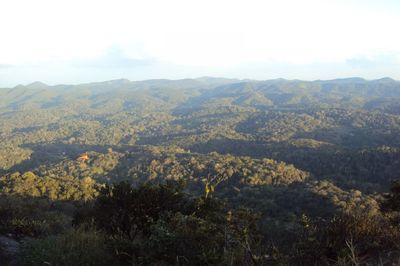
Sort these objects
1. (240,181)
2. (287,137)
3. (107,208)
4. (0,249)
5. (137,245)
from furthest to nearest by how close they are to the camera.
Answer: (287,137)
(240,181)
(107,208)
(0,249)
(137,245)

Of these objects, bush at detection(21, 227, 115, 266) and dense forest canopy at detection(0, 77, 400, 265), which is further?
dense forest canopy at detection(0, 77, 400, 265)

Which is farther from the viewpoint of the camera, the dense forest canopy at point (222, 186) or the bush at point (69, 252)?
the dense forest canopy at point (222, 186)

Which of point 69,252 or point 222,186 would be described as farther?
point 222,186

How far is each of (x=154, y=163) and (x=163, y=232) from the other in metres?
58.7

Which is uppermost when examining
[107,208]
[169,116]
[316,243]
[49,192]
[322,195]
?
[316,243]

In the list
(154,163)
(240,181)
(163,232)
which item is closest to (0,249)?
(163,232)

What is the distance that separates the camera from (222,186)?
49.2 metres

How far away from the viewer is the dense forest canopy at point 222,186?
6516mm

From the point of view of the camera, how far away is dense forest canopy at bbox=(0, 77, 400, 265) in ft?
21.4

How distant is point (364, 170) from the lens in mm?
57562

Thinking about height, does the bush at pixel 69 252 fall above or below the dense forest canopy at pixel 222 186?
above

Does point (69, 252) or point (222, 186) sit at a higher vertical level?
point (69, 252)

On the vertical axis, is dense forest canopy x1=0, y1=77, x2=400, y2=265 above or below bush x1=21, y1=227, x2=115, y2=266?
below

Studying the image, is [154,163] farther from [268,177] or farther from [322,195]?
[322,195]
